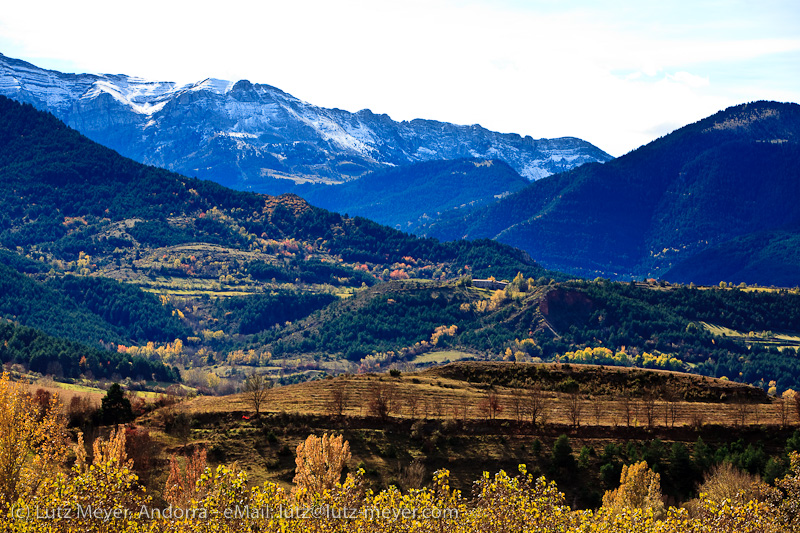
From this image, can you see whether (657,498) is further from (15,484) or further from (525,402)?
(15,484)

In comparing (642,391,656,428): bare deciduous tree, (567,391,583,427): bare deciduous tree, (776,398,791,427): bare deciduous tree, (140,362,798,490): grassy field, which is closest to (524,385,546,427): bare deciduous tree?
(140,362,798,490): grassy field

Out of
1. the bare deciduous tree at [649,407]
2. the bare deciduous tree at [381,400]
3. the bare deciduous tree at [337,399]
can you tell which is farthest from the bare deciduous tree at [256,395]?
the bare deciduous tree at [649,407]

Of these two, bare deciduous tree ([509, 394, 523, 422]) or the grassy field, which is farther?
bare deciduous tree ([509, 394, 523, 422])

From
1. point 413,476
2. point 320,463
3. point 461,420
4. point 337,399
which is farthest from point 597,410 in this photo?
point 320,463

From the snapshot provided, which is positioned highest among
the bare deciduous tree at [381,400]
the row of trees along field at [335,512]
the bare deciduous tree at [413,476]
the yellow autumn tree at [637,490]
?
the row of trees along field at [335,512]

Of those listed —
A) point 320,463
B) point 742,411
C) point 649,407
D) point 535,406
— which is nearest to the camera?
point 320,463

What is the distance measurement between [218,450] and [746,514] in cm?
8127

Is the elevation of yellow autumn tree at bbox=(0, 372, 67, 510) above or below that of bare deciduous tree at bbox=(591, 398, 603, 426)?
above

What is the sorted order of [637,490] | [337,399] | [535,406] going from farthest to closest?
[337,399] → [535,406] → [637,490]

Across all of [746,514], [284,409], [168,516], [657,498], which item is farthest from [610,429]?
[168,516]

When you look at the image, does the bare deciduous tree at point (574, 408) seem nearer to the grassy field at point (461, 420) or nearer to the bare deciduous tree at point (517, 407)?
the grassy field at point (461, 420)

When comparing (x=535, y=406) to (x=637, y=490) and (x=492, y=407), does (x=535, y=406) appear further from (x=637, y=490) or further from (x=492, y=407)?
(x=637, y=490)

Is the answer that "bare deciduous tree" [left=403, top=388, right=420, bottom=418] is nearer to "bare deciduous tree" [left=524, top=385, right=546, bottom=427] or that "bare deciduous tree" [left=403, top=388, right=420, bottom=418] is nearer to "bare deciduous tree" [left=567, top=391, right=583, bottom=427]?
"bare deciduous tree" [left=524, top=385, right=546, bottom=427]

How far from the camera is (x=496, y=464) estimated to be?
125 metres
